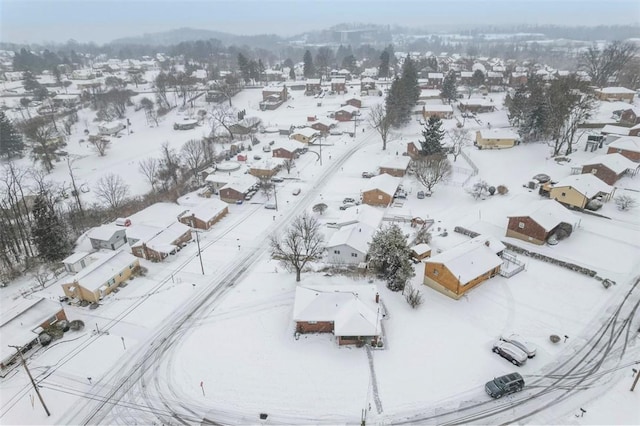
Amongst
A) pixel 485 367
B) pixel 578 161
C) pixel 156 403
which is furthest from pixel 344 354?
pixel 578 161

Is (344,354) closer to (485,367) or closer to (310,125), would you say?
(485,367)

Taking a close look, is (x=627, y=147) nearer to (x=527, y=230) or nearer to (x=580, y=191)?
(x=580, y=191)

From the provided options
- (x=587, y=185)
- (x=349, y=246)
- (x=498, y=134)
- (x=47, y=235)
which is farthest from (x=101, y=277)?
(x=498, y=134)

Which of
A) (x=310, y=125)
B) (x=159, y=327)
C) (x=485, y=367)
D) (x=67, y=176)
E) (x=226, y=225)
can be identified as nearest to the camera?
(x=485, y=367)

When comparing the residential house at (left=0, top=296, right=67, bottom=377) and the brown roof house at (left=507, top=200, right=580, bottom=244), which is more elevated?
the brown roof house at (left=507, top=200, right=580, bottom=244)

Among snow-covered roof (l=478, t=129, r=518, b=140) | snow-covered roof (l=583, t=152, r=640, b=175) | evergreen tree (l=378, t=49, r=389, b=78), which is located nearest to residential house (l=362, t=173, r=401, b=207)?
snow-covered roof (l=478, t=129, r=518, b=140)

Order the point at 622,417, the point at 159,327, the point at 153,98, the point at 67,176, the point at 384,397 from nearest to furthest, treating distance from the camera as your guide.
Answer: the point at 622,417 → the point at 384,397 → the point at 159,327 → the point at 67,176 → the point at 153,98

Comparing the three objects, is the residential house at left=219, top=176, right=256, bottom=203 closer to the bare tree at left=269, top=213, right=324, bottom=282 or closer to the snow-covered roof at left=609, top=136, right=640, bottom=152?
the bare tree at left=269, top=213, right=324, bottom=282
